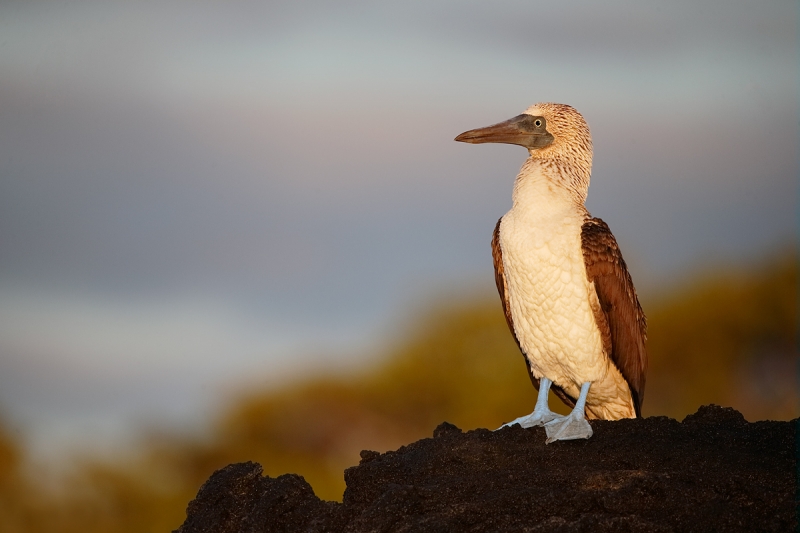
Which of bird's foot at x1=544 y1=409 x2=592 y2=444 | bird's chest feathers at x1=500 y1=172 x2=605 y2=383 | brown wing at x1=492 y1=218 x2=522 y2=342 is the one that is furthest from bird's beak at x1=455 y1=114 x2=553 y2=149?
bird's foot at x1=544 y1=409 x2=592 y2=444

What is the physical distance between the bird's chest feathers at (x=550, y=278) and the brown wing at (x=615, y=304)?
0.08m

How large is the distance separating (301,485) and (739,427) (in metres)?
2.82

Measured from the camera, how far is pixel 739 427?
241 inches

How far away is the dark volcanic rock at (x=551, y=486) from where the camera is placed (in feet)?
16.2

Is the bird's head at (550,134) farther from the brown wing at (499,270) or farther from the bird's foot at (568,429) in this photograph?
the bird's foot at (568,429)

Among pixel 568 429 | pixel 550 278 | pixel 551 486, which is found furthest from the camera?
pixel 550 278

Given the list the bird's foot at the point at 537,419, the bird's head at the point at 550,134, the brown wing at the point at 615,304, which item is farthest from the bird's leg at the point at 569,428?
the bird's head at the point at 550,134

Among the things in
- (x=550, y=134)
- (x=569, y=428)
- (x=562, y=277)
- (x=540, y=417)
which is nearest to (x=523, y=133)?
(x=550, y=134)

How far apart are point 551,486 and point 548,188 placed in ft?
8.16

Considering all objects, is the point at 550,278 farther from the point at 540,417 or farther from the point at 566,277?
the point at 540,417

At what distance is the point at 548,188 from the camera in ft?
22.9

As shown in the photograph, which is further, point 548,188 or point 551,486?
point 548,188

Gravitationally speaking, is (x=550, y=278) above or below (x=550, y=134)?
below

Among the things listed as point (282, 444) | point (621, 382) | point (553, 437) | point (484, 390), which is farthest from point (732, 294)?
point (553, 437)
